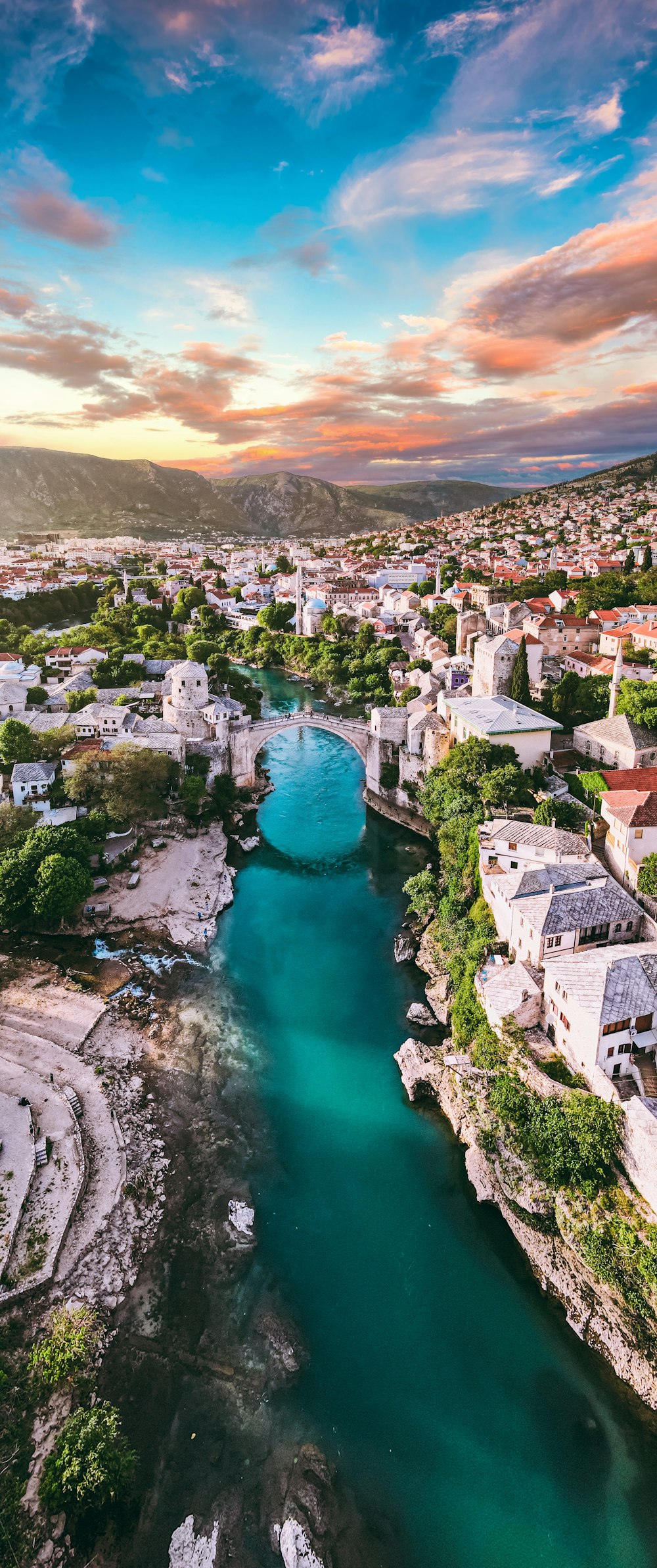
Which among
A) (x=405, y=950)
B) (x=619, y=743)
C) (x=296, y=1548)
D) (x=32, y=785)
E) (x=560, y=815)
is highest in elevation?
(x=619, y=743)

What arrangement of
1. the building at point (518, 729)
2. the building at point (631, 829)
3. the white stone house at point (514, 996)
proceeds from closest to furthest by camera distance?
the white stone house at point (514, 996), the building at point (631, 829), the building at point (518, 729)

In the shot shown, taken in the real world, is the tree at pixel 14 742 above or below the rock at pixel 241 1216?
above

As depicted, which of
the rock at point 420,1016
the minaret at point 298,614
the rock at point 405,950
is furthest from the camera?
the minaret at point 298,614

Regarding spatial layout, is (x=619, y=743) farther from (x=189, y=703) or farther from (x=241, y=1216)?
(x=189, y=703)

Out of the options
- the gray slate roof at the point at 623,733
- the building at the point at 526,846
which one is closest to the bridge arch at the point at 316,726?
the gray slate roof at the point at 623,733

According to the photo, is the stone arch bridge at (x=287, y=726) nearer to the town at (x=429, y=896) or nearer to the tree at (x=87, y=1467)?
the town at (x=429, y=896)

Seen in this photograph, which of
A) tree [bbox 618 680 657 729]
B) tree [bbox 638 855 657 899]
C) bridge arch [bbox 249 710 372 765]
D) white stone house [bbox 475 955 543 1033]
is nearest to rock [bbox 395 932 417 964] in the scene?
white stone house [bbox 475 955 543 1033]

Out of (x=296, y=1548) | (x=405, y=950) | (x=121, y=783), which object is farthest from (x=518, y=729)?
(x=296, y=1548)
